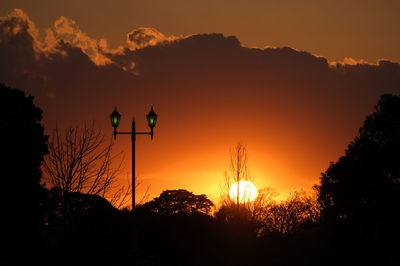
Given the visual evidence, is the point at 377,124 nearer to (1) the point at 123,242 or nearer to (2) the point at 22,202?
(1) the point at 123,242

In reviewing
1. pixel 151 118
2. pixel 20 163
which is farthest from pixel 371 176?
pixel 20 163

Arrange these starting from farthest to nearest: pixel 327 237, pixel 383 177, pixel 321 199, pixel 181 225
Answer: pixel 321 199, pixel 383 177, pixel 327 237, pixel 181 225

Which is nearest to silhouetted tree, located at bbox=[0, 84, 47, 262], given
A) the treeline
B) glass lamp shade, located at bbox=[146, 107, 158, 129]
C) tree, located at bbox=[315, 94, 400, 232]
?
the treeline

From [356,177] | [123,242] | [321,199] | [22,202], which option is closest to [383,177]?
[356,177]

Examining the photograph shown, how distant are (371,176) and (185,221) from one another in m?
16.3

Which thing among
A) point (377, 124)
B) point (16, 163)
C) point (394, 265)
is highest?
point (377, 124)

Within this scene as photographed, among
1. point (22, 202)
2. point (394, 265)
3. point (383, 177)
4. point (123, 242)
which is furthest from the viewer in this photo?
point (383, 177)

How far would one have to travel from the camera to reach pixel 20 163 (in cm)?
2347

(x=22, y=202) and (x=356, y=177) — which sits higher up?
(x=356, y=177)

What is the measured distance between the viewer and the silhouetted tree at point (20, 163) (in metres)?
22.2

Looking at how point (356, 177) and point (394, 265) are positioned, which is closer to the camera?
point (394, 265)

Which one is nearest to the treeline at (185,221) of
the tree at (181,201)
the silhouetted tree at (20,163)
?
the silhouetted tree at (20,163)

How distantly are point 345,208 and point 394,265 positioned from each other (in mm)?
12547

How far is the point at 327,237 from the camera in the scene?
34.1 m
